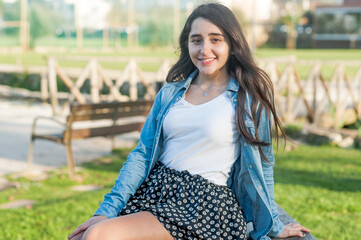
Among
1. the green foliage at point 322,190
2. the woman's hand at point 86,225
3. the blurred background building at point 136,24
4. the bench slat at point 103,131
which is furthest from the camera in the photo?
the blurred background building at point 136,24

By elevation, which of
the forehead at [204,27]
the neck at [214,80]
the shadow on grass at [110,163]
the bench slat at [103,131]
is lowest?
the shadow on grass at [110,163]

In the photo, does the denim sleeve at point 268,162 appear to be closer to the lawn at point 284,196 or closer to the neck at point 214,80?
the neck at point 214,80

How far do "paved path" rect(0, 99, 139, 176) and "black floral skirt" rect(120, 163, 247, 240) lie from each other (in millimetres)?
3990

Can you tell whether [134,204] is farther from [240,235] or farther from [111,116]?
[111,116]

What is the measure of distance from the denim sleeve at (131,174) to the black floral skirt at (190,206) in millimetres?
35

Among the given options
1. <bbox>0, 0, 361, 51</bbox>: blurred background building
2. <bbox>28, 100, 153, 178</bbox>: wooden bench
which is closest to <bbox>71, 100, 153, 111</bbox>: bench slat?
<bbox>28, 100, 153, 178</bbox>: wooden bench

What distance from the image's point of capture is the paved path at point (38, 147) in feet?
20.2

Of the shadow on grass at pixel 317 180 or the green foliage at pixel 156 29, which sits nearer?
the shadow on grass at pixel 317 180

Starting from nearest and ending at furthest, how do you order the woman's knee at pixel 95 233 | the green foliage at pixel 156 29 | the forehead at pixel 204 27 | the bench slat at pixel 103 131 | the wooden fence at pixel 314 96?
1. the woman's knee at pixel 95 233
2. the forehead at pixel 204 27
3. the bench slat at pixel 103 131
4. the wooden fence at pixel 314 96
5. the green foliage at pixel 156 29

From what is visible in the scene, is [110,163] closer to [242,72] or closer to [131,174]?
[131,174]

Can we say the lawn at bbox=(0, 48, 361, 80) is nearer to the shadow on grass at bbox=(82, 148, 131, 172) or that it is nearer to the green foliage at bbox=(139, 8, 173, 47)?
the green foliage at bbox=(139, 8, 173, 47)

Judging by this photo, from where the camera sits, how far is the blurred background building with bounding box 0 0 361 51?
3200 cm

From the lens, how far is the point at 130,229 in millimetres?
1812

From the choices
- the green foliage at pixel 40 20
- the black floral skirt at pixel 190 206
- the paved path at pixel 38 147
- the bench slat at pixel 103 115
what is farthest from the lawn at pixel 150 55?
the black floral skirt at pixel 190 206
